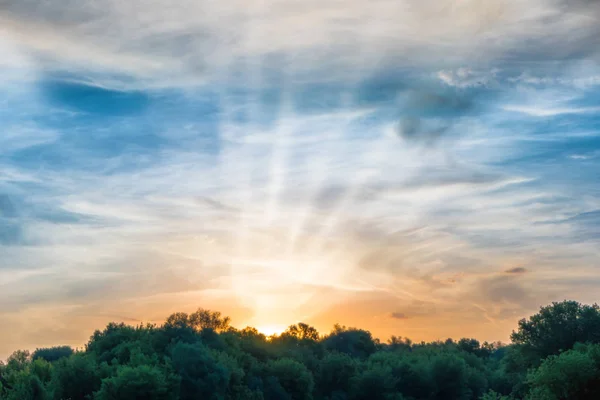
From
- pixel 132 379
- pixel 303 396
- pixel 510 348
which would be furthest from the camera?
pixel 303 396

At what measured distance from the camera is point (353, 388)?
13888 centimetres

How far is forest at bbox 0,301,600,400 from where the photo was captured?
8394 cm

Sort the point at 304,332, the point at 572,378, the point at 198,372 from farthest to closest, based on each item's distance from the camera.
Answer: the point at 304,332 → the point at 198,372 → the point at 572,378

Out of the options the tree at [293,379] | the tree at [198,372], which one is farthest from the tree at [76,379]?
the tree at [293,379]

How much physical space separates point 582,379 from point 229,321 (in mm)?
86395

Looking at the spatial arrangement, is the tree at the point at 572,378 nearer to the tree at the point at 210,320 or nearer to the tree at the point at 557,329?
the tree at the point at 557,329

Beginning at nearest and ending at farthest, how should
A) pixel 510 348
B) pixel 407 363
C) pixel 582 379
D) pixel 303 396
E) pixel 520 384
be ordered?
pixel 582 379 < pixel 520 384 < pixel 510 348 < pixel 303 396 < pixel 407 363

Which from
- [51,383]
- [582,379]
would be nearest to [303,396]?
[51,383]

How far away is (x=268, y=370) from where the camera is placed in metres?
126

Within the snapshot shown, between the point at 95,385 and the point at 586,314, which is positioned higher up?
the point at 586,314

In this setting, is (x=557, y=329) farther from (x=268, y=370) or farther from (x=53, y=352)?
(x=53, y=352)

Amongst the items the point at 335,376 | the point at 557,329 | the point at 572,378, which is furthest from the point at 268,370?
the point at 572,378

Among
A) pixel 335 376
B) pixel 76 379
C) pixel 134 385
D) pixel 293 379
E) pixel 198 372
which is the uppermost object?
pixel 335 376

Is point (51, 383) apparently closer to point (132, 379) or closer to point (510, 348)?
point (132, 379)
